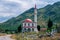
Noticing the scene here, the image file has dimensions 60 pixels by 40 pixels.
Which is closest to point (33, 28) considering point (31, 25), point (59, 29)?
point (31, 25)

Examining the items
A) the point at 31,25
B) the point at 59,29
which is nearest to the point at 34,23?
the point at 31,25

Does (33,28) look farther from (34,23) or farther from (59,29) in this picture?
(59,29)

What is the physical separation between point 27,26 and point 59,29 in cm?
3082

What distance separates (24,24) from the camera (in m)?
94.8

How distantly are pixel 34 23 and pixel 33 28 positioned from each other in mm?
2364

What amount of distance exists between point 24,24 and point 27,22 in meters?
1.86

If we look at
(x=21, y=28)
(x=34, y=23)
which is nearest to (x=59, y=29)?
(x=34, y=23)

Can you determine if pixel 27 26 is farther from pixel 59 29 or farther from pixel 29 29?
pixel 59 29

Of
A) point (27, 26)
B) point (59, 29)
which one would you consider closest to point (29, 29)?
point (27, 26)

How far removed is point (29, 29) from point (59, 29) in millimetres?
30195

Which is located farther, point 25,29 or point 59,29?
point 25,29

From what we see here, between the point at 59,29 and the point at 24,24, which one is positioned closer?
the point at 59,29

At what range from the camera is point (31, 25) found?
9438 centimetres

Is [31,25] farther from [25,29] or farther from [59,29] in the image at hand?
[59,29]
